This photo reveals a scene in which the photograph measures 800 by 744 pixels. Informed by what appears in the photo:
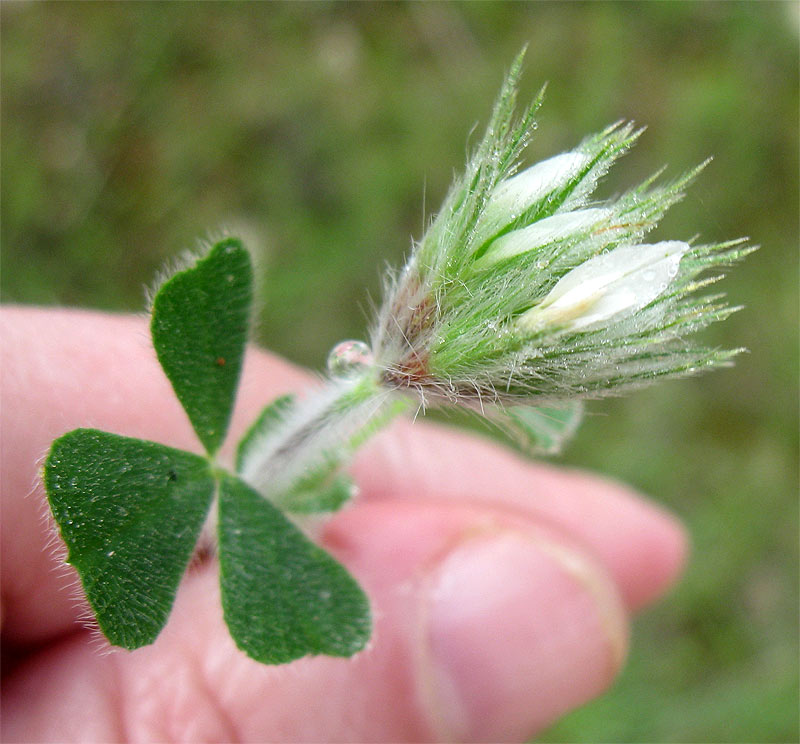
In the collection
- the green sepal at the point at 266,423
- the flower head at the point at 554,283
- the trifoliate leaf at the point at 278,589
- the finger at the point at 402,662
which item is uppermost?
the flower head at the point at 554,283

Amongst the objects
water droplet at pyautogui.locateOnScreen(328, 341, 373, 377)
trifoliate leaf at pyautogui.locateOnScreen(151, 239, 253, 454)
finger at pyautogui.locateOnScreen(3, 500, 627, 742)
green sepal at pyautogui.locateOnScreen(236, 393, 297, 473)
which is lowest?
finger at pyautogui.locateOnScreen(3, 500, 627, 742)

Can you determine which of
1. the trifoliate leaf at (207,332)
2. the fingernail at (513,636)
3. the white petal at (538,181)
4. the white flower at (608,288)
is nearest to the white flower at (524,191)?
the white petal at (538,181)

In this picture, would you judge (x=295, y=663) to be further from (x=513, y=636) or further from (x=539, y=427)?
(x=539, y=427)

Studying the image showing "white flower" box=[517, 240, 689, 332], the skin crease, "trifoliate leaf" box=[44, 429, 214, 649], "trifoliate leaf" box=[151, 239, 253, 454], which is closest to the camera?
"white flower" box=[517, 240, 689, 332]

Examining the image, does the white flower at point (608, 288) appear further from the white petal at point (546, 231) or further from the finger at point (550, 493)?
the finger at point (550, 493)

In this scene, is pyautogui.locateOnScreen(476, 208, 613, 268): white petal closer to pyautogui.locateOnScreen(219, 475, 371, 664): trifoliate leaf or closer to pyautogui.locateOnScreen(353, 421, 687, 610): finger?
pyautogui.locateOnScreen(219, 475, 371, 664): trifoliate leaf

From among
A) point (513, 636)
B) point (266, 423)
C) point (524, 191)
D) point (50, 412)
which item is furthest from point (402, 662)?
point (524, 191)

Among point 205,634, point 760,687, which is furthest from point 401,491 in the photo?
point 760,687

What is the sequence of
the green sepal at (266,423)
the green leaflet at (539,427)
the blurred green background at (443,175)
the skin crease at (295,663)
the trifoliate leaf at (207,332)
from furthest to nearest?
the blurred green background at (443,175) < the skin crease at (295,663) < the green sepal at (266,423) < the green leaflet at (539,427) < the trifoliate leaf at (207,332)

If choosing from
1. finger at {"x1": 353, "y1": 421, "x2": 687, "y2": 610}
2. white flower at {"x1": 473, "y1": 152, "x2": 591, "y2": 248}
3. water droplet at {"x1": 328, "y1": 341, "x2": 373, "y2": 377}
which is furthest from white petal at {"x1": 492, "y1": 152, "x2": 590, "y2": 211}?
finger at {"x1": 353, "y1": 421, "x2": 687, "y2": 610}

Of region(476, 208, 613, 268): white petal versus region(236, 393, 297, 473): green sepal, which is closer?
region(476, 208, 613, 268): white petal
